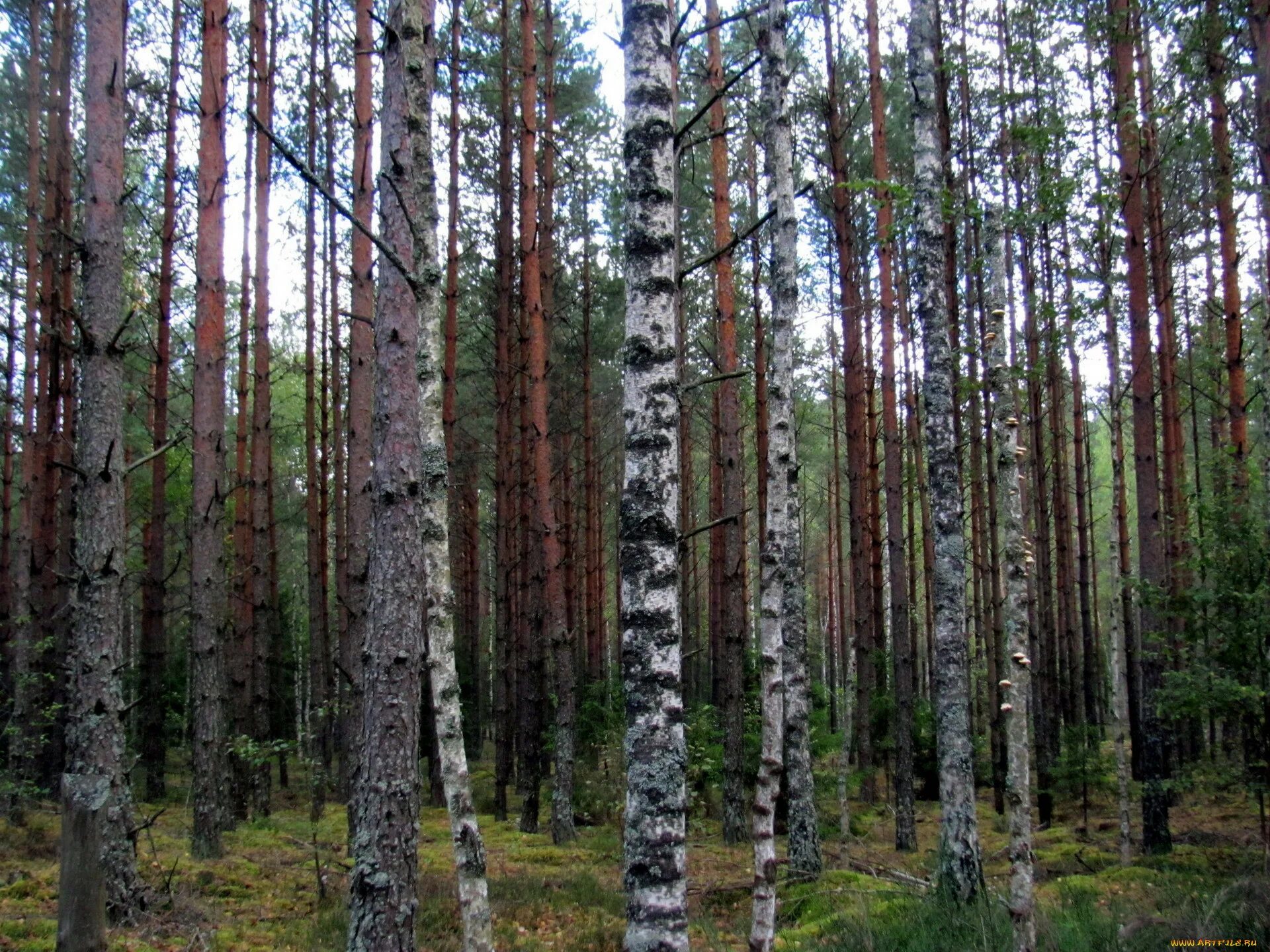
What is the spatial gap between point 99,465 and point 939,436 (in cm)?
675

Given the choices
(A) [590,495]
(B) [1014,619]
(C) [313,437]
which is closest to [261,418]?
(C) [313,437]

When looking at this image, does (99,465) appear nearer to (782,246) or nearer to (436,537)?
(436,537)

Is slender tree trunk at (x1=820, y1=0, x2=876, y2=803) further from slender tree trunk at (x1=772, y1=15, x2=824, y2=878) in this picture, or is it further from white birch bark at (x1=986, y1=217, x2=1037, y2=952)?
white birch bark at (x1=986, y1=217, x2=1037, y2=952)

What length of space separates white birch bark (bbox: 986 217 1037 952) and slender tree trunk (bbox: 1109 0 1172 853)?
18.8 feet

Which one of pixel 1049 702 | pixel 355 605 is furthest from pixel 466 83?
pixel 1049 702

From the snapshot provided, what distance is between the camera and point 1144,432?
1121cm

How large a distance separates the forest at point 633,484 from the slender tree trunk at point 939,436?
0.17 feet

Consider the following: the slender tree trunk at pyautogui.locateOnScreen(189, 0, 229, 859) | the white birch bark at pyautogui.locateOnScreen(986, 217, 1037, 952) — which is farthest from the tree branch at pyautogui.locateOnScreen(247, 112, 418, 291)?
the slender tree trunk at pyautogui.locateOnScreen(189, 0, 229, 859)

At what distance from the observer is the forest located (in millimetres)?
5473

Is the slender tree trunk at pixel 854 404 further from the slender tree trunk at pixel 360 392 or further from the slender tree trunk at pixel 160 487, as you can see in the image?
the slender tree trunk at pixel 160 487

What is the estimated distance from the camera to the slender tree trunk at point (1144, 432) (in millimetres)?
10617

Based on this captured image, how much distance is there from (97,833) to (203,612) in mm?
5551

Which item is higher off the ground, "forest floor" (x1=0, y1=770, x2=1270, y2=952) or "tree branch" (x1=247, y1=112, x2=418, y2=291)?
"tree branch" (x1=247, y1=112, x2=418, y2=291)

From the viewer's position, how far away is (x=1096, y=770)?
15.4 metres
